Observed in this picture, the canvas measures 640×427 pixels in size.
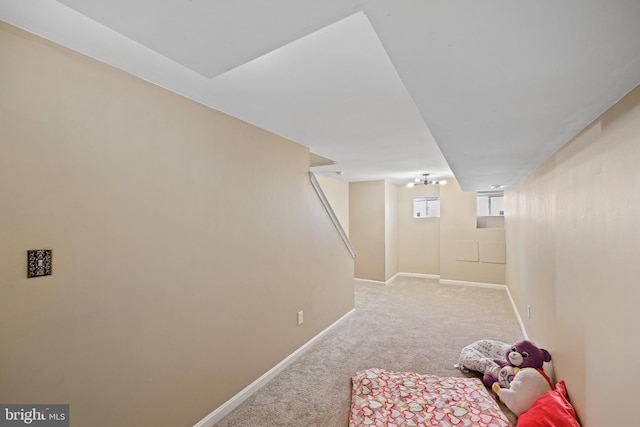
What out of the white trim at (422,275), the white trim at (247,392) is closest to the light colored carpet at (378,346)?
the white trim at (247,392)

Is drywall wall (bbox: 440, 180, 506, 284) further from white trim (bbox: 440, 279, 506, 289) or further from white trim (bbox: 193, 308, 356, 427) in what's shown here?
white trim (bbox: 193, 308, 356, 427)

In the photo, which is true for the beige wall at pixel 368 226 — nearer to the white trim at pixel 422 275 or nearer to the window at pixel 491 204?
the white trim at pixel 422 275

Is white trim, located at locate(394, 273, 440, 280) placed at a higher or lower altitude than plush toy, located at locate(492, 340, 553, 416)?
lower

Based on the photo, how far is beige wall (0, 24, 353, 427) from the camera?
3.94ft

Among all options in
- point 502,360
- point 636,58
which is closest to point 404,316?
point 502,360

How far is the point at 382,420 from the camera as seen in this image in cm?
200

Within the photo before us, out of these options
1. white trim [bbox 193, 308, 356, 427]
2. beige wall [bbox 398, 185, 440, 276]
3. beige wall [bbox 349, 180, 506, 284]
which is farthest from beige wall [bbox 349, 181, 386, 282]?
white trim [bbox 193, 308, 356, 427]

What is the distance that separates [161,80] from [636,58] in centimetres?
202

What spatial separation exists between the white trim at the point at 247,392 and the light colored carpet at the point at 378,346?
4cm

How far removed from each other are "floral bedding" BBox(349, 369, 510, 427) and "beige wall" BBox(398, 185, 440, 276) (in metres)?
4.25

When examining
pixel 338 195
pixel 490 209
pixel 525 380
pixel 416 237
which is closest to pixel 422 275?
pixel 416 237

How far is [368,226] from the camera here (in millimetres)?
6203

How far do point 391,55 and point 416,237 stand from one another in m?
6.30

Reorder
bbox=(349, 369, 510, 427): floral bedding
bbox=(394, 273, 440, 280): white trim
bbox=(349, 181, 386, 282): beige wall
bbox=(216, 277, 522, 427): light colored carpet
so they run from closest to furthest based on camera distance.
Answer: bbox=(349, 369, 510, 427): floral bedding < bbox=(216, 277, 522, 427): light colored carpet < bbox=(349, 181, 386, 282): beige wall < bbox=(394, 273, 440, 280): white trim
